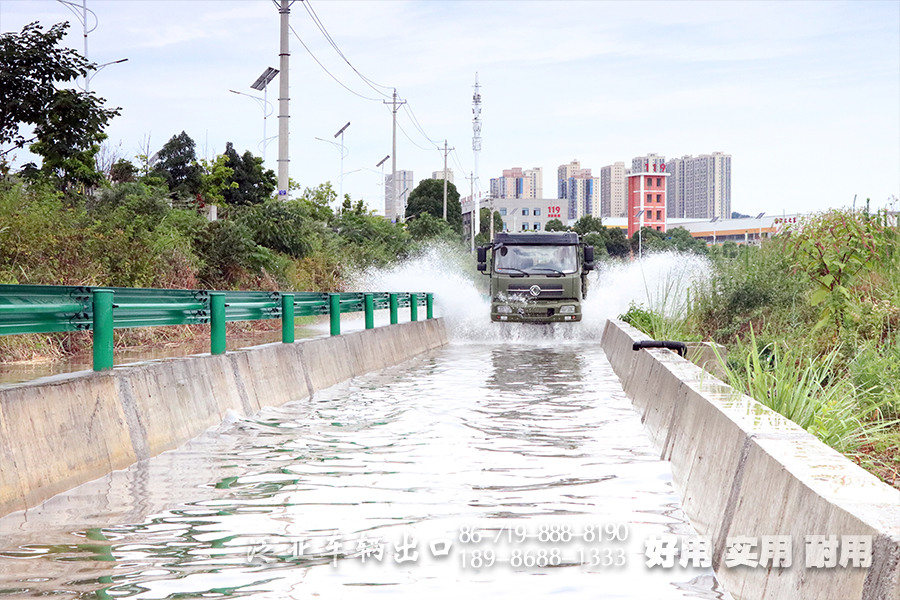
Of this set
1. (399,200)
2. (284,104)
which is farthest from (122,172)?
(399,200)

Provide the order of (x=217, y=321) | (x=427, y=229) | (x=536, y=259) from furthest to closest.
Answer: (x=427, y=229), (x=536, y=259), (x=217, y=321)

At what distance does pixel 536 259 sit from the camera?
26812mm

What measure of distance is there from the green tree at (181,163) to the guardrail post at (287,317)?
44151mm

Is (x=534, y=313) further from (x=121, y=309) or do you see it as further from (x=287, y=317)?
(x=121, y=309)

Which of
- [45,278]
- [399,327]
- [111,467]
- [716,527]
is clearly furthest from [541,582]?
[399,327]

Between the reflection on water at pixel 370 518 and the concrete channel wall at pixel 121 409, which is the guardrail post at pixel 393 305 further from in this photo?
the reflection on water at pixel 370 518

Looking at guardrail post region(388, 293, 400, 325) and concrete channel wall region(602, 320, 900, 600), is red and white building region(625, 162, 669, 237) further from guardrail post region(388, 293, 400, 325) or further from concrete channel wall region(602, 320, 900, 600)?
concrete channel wall region(602, 320, 900, 600)

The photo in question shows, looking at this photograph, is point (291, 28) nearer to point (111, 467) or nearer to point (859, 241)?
point (859, 241)

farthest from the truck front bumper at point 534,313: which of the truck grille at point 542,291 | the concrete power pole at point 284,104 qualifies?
the concrete power pole at point 284,104

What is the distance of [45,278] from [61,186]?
1308 centimetres

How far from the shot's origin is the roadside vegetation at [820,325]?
285 inches

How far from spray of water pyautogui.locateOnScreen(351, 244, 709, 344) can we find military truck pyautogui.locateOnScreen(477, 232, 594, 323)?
1.16 metres

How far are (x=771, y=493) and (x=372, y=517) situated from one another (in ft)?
8.49

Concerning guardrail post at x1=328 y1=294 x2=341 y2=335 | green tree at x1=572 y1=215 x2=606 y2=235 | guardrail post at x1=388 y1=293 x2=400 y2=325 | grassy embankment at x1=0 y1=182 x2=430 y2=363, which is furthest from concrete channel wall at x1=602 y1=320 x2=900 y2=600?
green tree at x1=572 y1=215 x2=606 y2=235
